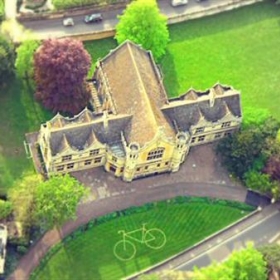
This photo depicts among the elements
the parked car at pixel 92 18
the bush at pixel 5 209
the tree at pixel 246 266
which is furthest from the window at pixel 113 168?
the parked car at pixel 92 18

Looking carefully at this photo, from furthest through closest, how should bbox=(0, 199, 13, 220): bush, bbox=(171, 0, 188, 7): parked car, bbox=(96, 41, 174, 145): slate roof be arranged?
bbox=(171, 0, 188, 7): parked car < bbox=(96, 41, 174, 145): slate roof < bbox=(0, 199, 13, 220): bush

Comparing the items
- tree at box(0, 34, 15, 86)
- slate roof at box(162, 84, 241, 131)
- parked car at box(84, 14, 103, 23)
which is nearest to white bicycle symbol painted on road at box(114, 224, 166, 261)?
slate roof at box(162, 84, 241, 131)

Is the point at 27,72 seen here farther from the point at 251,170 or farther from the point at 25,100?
the point at 251,170

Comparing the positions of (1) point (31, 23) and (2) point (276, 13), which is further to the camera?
(2) point (276, 13)

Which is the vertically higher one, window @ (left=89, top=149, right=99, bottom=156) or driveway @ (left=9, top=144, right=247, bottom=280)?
window @ (left=89, top=149, right=99, bottom=156)

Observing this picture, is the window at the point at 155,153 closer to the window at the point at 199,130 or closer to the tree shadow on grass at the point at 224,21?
the window at the point at 199,130

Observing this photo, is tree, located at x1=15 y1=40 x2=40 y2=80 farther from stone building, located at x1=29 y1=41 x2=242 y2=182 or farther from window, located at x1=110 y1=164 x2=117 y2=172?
window, located at x1=110 y1=164 x2=117 y2=172

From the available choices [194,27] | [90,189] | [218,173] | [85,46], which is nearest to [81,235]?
[90,189]
